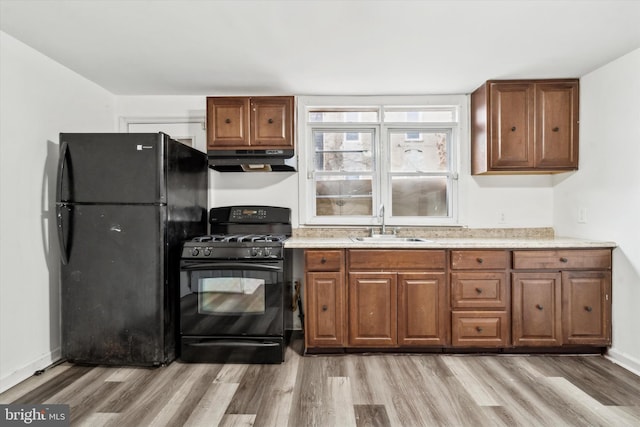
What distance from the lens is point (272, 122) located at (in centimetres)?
284

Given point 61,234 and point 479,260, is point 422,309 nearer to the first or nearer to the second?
point 479,260

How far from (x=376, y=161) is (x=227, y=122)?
1.45 m

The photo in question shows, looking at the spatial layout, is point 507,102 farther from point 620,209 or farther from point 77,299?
point 77,299

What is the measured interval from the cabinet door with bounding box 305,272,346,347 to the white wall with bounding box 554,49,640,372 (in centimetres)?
209

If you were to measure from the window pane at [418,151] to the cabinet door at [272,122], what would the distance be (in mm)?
1080

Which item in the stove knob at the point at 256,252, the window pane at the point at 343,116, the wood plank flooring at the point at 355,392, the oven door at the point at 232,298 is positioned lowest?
the wood plank flooring at the point at 355,392

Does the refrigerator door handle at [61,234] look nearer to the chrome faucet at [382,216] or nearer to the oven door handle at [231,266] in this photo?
the oven door handle at [231,266]

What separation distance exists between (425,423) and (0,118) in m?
3.17

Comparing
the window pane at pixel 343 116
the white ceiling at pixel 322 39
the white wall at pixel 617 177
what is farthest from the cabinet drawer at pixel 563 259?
the window pane at pixel 343 116

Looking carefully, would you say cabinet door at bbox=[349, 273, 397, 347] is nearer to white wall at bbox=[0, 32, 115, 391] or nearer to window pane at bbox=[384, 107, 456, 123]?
window pane at bbox=[384, 107, 456, 123]

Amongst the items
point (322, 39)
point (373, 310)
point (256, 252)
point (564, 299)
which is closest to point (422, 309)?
point (373, 310)

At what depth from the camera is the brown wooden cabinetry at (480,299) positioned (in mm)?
2541

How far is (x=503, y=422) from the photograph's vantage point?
5.78 feet

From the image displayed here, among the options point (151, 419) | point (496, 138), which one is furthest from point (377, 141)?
point (151, 419)
